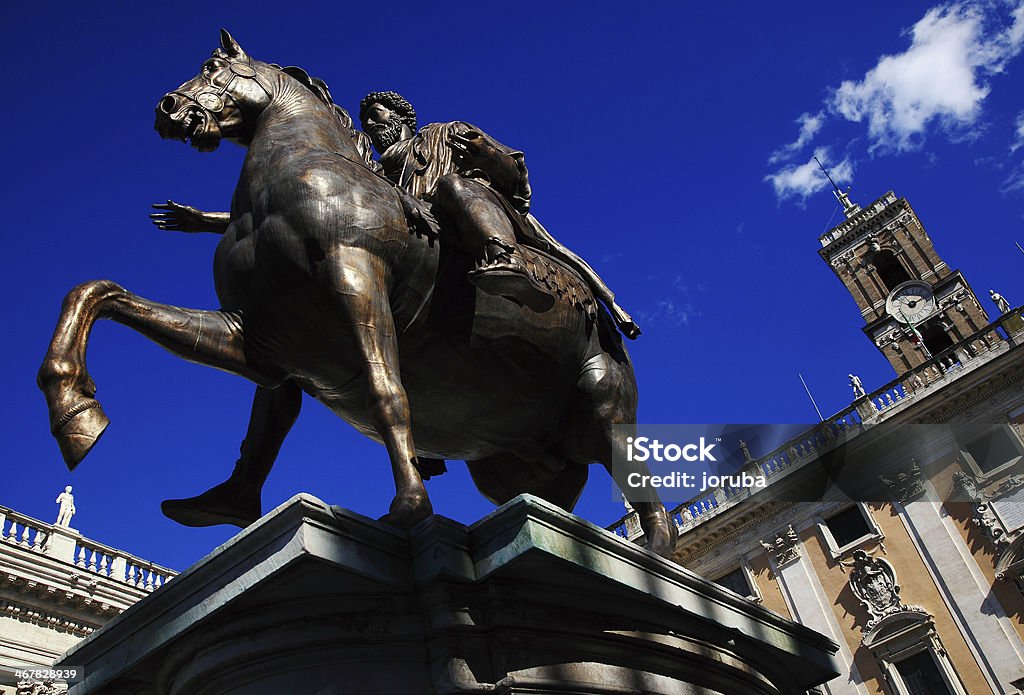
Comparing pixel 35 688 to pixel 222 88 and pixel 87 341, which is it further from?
pixel 87 341

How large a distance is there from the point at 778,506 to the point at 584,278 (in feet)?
83.6

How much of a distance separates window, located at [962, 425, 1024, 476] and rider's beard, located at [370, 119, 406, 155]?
80.4 ft

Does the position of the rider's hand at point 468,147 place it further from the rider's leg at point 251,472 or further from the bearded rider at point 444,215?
the rider's leg at point 251,472

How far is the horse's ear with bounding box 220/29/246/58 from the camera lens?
12.9 ft

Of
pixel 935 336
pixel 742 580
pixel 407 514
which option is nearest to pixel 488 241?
pixel 407 514

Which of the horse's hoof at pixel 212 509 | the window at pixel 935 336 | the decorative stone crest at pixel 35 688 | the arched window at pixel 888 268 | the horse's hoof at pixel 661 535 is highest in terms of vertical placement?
the arched window at pixel 888 268

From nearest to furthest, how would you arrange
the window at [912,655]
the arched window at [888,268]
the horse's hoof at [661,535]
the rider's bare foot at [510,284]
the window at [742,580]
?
the rider's bare foot at [510,284] → the horse's hoof at [661,535] → the window at [912,655] → the window at [742,580] → the arched window at [888,268]

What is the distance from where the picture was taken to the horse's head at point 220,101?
3496mm

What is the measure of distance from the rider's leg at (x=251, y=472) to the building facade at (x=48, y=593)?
12.5 m

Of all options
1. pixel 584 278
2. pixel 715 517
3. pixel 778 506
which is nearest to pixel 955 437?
pixel 778 506

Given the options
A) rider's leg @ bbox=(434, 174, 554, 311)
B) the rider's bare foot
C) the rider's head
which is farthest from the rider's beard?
the rider's bare foot

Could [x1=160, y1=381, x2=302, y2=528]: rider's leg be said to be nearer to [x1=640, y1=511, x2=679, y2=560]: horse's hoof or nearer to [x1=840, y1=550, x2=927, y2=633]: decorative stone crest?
[x1=640, y1=511, x2=679, y2=560]: horse's hoof

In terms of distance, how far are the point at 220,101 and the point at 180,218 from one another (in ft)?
1.82

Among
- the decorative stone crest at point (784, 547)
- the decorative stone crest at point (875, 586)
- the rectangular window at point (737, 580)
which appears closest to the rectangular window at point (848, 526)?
the decorative stone crest at point (875, 586)
